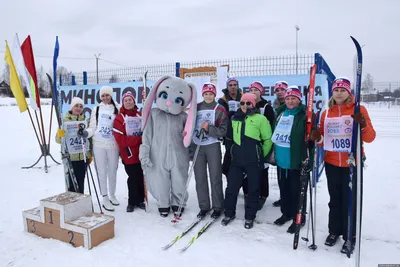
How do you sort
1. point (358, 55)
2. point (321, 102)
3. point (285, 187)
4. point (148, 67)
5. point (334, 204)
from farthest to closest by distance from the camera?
point (148, 67) → point (321, 102) → point (285, 187) → point (334, 204) → point (358, 55)

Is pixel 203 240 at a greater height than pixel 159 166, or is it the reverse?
pixel 159 166

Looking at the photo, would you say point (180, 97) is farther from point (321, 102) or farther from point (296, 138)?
point (321, 102)

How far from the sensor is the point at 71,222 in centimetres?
349

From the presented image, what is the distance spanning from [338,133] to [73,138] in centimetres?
356

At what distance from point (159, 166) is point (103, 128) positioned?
103 centimetres

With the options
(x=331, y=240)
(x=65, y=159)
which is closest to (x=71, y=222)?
(x=65, y=159)

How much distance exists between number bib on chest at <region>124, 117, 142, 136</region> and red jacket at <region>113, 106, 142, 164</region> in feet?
0.18

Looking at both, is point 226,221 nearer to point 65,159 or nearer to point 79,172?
point 79,172

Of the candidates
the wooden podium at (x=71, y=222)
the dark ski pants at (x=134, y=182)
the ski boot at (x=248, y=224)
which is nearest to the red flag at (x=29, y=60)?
the dark ski pants at (x=134, y=182)

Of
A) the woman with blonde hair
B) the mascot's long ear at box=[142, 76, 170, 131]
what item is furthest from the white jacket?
the woman with blonde hair

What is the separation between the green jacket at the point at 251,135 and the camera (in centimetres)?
387

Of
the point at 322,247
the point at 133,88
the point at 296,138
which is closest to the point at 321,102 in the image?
the point at 296,138

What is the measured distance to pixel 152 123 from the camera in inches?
172

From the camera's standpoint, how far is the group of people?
3.48 metres
